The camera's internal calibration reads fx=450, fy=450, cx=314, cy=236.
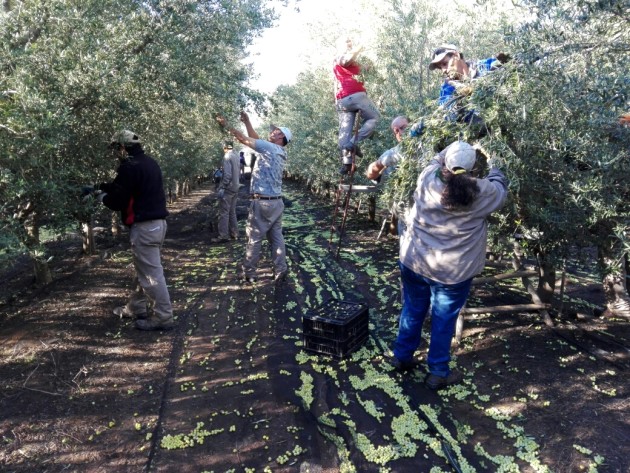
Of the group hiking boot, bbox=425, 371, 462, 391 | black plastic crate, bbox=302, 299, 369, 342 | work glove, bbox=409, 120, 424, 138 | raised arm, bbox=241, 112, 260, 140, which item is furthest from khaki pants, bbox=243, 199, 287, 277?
hiking boot, bbox=425, 371, 462, 391

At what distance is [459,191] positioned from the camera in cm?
416

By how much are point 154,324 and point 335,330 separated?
2604 mm

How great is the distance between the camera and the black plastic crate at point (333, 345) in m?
5.16

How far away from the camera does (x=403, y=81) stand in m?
12.8

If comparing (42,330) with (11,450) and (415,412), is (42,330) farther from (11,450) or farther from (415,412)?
(415,412)

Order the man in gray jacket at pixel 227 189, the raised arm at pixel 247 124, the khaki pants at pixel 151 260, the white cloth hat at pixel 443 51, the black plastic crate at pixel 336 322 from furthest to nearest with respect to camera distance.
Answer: the man in gray jacket at pixel 227 189 < the raised arm at pixel 247 124 < the khaki pants at pixel 151 260 < the white cloth hat at pixel 443 51 < the black plastic crate at pixel 336 322

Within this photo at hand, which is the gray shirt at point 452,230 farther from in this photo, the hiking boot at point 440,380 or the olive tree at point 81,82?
A: the olive tree at point 81,82

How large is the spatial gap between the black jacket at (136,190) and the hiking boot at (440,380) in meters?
3.88

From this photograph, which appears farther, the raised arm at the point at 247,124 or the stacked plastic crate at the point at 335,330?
the raised arm at the point at 247,124

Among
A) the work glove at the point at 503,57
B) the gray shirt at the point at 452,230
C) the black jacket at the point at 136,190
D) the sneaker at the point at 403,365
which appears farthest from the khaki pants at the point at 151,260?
the work glove at the point at 503,57

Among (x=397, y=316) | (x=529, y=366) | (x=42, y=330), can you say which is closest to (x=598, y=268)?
(x=529, y=366)

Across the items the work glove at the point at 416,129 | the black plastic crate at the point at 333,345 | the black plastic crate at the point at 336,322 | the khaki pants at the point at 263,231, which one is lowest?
the black plastic crate at the point at 333,345

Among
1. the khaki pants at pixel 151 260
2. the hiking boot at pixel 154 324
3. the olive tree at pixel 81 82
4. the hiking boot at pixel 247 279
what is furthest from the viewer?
the hiking boot at pixel 247 279

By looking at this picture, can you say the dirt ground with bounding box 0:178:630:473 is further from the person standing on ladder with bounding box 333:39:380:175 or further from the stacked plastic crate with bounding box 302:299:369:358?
the person standing on ladder with bounding box 333:39:380:175
